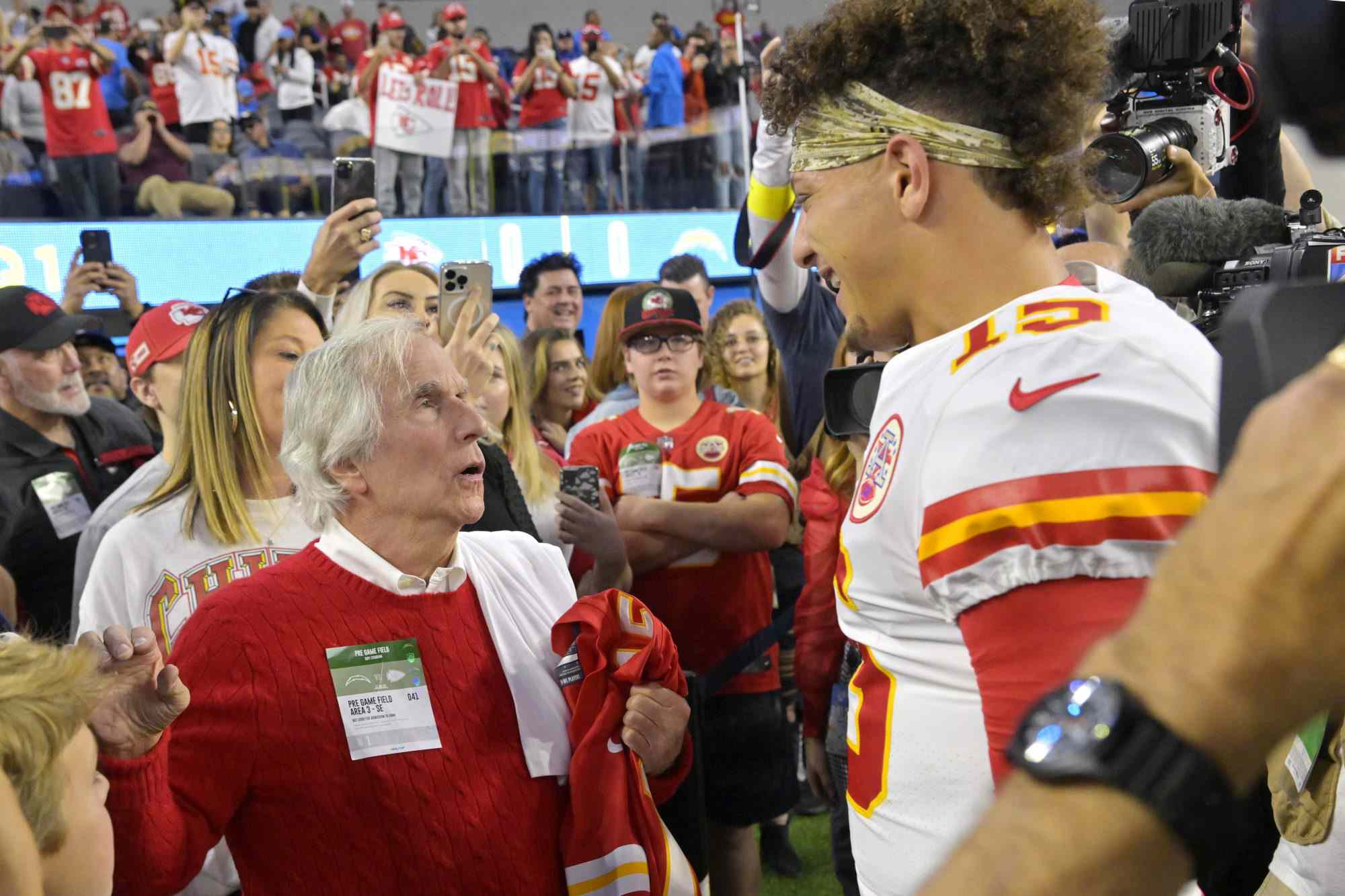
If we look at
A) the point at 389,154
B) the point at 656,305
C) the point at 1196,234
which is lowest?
the point at 656,305

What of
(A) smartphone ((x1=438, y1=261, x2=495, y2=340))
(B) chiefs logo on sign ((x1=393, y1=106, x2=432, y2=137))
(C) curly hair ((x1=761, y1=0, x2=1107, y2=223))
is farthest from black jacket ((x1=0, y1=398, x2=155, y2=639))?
(B) chiefs logo on sign ((x1=393, y1=106, x2=432, y2=137))

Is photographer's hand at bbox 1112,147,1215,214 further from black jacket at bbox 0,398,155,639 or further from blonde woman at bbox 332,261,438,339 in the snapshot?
black jacket at bbox 0,398,155,639

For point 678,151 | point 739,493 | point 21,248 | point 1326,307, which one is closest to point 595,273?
point 678,151

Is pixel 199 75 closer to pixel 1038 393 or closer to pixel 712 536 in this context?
pixel 712 536

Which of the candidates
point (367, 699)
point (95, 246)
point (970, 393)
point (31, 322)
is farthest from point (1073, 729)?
point (95, 246)

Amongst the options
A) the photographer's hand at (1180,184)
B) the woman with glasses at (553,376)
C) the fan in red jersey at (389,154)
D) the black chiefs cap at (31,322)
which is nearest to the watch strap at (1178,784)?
the photographer's hand at (1180,184)

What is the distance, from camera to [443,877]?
216cm

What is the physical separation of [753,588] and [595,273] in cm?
948

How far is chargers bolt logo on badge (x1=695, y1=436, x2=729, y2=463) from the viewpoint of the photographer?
159 inches

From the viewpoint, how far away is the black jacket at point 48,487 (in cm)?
→ 353

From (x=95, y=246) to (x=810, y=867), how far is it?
3877 millimetres

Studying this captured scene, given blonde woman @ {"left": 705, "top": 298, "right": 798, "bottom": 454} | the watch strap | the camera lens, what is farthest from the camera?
blonde woman @ {"left": 705, "top": 298, "right": 798, "bottom": 454}

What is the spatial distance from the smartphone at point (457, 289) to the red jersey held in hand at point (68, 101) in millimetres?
8040

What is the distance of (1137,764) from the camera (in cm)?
58
